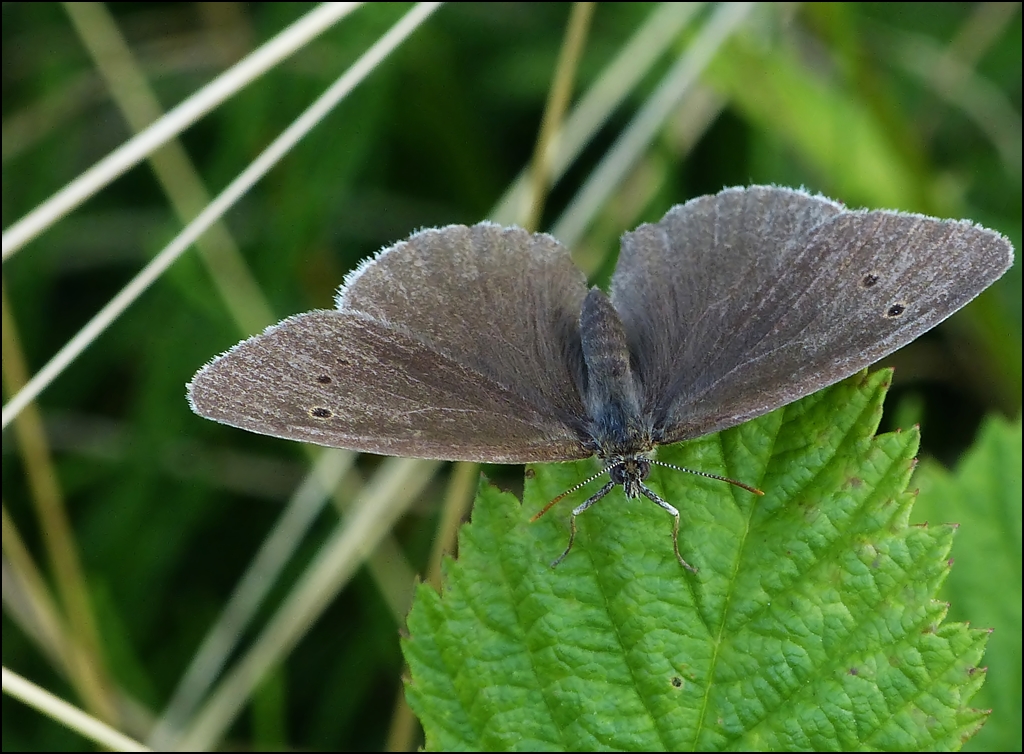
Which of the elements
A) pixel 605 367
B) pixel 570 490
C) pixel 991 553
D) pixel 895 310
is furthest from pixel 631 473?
pixel 991 553

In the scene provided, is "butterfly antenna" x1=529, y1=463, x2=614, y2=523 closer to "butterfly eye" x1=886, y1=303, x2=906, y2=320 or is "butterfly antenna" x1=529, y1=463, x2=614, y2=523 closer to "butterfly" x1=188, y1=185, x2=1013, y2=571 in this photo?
"butterfly" x1=188, y1=185, x2=1013, y2=571

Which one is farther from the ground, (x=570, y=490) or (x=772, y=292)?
(x=772, y=292)

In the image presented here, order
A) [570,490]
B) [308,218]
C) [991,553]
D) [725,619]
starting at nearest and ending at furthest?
[725,619] → [570,490] → [991,553] → [308,218]

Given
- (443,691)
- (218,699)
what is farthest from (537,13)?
(443,691)

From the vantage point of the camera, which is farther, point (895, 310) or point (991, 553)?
point (991, 553)

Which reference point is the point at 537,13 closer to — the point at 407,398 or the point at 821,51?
the point at 821,51

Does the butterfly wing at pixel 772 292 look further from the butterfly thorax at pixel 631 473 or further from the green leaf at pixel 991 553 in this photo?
the green leaf at pixel 991 553

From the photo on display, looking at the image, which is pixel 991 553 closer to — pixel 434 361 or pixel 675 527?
pixel 675 527
